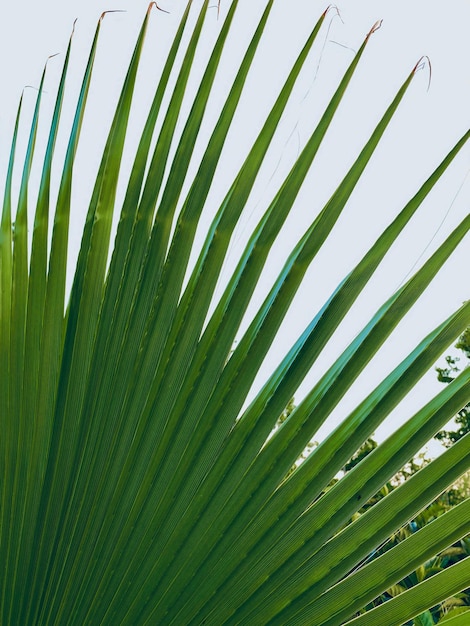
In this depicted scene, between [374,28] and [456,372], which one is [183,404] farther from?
[456,372]

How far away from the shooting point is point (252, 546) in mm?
1193

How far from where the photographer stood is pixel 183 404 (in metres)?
1.22

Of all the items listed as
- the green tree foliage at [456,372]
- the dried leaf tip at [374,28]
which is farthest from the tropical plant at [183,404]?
the green tree foliage at [456,372]

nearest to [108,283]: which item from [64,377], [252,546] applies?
[64,377]

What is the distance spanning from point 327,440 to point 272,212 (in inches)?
16.7

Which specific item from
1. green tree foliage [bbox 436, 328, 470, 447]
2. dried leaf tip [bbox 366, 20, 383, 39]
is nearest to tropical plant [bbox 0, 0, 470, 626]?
dried leaf tip [bbox 366, 20, 383, 39]

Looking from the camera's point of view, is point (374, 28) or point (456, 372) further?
point (456, 372)

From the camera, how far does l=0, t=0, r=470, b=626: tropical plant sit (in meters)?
1.17

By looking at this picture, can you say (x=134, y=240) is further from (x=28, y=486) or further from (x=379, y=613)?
(x=379, y=613)

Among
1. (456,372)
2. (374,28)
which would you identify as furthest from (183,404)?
(456,372)

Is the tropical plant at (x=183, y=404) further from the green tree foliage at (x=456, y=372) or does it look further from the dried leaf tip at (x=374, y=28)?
the green tree foliage at (x=456, y=372)

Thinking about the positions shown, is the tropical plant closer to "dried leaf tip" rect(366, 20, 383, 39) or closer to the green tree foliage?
"dried leaf tip" rect(366, 20, 383, 39)

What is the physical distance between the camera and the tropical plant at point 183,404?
1.17 metres

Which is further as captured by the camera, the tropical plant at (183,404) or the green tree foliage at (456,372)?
the green tree foliage at (456,372)
